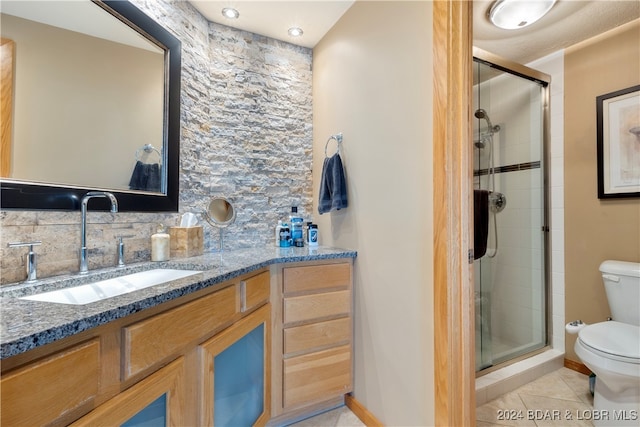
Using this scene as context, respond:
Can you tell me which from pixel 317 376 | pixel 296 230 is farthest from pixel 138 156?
pixel 317 376

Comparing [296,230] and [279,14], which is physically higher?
[279,14]

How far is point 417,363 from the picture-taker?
4.25 feet

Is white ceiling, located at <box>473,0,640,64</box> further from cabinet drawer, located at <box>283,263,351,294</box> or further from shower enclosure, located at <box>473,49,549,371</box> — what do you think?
cabinet drawer, located at <box>283,263,351,294</box>

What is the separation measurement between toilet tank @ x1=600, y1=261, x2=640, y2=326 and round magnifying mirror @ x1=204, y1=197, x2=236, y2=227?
8.16 feet

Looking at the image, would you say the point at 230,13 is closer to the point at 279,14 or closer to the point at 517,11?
the point at 279,14

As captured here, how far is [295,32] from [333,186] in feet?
4.00

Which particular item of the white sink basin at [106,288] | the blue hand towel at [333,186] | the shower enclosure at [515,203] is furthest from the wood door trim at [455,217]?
the shower enclosure at [515,203]

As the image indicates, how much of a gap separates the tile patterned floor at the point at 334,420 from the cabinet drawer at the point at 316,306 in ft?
1.96

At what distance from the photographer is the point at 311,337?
1622 mm

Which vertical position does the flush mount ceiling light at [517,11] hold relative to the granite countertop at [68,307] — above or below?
above

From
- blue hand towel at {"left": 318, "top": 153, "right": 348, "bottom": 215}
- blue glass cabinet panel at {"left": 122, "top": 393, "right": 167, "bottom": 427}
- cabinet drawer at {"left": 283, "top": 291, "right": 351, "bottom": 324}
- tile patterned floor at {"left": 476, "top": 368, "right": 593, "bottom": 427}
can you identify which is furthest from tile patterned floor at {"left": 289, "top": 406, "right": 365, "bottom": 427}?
blue hand towel at {"left": 318, "top": 153, "right": 348, "bottom": 215}

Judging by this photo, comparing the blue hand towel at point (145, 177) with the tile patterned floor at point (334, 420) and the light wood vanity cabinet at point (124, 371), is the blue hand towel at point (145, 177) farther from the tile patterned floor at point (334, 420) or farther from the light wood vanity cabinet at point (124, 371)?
the tile patterned floor at point (334, 420)

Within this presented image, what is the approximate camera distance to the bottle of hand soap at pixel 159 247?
1.47 metres

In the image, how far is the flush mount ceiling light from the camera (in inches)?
60.9
